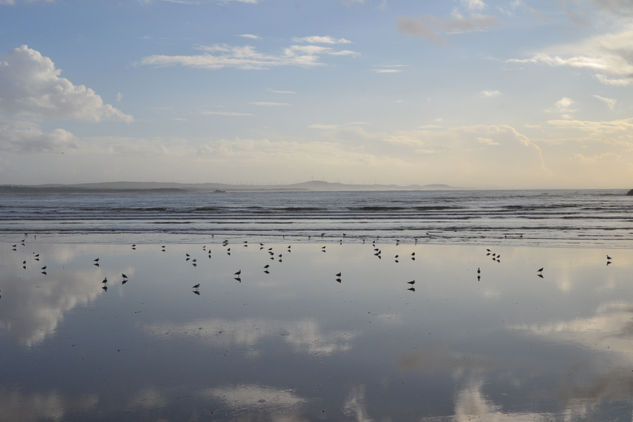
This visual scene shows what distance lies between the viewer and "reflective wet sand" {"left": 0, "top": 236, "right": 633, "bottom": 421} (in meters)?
7.08

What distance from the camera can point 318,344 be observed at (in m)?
9.52

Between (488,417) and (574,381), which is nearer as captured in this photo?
(488,417)

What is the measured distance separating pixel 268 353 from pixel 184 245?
18764mm

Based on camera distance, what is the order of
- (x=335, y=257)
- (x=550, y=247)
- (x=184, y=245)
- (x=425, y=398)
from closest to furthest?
(x=425, y=398)
(x=335, y=257)
(x=550, y=247)
(x=184, y=245)

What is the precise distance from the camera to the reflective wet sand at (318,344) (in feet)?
23.2

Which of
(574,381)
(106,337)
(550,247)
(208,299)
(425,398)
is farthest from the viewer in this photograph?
(550,247)

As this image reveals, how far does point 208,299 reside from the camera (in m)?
13.5

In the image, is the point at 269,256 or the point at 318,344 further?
the point at 269,256

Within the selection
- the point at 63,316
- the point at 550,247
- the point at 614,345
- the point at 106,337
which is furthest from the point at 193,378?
the point at 550,247

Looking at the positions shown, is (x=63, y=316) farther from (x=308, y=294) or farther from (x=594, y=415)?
(x=594, y=415)

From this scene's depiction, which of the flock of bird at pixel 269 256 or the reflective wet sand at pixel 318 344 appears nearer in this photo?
the reflective wet sand at pixel 318 344

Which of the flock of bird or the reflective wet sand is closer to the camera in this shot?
the reflective wet sand

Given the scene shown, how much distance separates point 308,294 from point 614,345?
24.1 feet

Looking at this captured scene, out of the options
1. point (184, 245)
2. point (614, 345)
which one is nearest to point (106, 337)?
point (614, 345)
